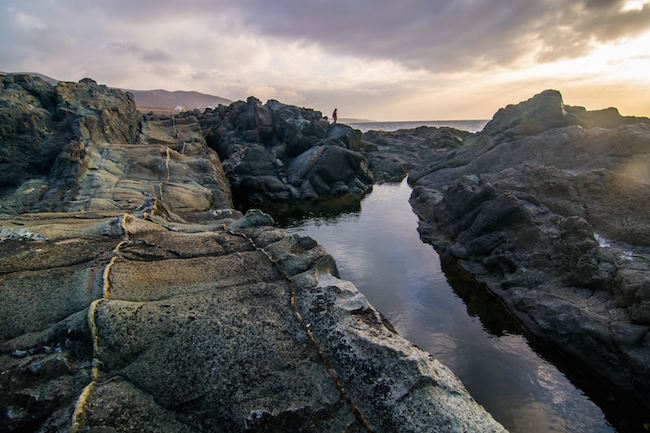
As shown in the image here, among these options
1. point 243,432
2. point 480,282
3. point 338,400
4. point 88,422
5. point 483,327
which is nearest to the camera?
point 88,422

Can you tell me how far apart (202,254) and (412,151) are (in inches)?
2752

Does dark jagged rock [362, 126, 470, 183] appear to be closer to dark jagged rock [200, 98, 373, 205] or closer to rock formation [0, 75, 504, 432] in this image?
dark jagged rock [200, 98, 373, 205]

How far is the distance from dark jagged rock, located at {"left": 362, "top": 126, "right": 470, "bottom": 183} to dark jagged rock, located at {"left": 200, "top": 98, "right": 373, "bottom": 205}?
7.62 meters

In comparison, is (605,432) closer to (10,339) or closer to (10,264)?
(10,339)

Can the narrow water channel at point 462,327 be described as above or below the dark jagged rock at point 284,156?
below

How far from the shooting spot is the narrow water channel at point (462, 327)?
10.9 meters

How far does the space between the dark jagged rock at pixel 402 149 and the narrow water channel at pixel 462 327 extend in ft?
102

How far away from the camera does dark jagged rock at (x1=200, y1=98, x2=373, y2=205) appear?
40875 millimetres

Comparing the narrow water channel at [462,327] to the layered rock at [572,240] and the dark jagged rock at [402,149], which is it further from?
the dark jagged rock at [402,149]

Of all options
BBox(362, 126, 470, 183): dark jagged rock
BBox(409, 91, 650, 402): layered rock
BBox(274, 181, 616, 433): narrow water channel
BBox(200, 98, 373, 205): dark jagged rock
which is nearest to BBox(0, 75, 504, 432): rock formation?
BBox(274, 181, 616, 433): narrow water channel

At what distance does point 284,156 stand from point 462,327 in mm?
39057

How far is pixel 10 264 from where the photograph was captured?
27.4 feet

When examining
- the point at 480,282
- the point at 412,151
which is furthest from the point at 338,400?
the point at 412,151

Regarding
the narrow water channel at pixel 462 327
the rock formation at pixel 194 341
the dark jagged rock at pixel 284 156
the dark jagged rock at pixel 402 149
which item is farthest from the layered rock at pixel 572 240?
the dark jagged rock at pixel 402 149
